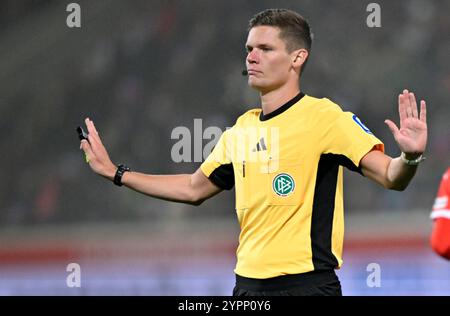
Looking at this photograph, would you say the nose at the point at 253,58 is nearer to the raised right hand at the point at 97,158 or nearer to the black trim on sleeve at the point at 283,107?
the black trim on sleeve at the point at 283,107

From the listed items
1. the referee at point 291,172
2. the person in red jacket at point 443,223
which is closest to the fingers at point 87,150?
the referee at point 291,172

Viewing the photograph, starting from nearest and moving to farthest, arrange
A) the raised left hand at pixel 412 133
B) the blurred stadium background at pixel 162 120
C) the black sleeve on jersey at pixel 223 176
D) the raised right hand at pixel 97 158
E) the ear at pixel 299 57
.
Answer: the raised left hand at pixel 412 133
the ear at pixel 299 57
the black sleeve on jersey at pixel 223 176
the raised right hand at pixel 97 158
the blurred stadium background at pixel 162 120

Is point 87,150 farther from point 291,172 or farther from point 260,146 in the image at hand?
point 291,172

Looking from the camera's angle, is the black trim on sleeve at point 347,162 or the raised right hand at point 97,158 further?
the raised right hand at point 97,158

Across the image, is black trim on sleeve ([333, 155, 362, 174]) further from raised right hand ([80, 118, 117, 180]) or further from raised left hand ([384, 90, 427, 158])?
raised right hand ([80, 118, 117, 180])

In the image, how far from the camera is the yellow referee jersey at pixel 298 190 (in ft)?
11.5

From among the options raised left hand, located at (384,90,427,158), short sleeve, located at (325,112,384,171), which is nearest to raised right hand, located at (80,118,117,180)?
short sleeve, located at (325,112,384,171)

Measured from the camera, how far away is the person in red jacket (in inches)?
88.5

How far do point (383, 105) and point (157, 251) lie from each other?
2.35 meters

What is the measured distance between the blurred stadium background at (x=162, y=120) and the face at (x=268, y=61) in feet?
12.1

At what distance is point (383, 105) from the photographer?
321 inches

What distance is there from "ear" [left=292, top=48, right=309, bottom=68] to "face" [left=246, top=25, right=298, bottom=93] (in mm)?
14
